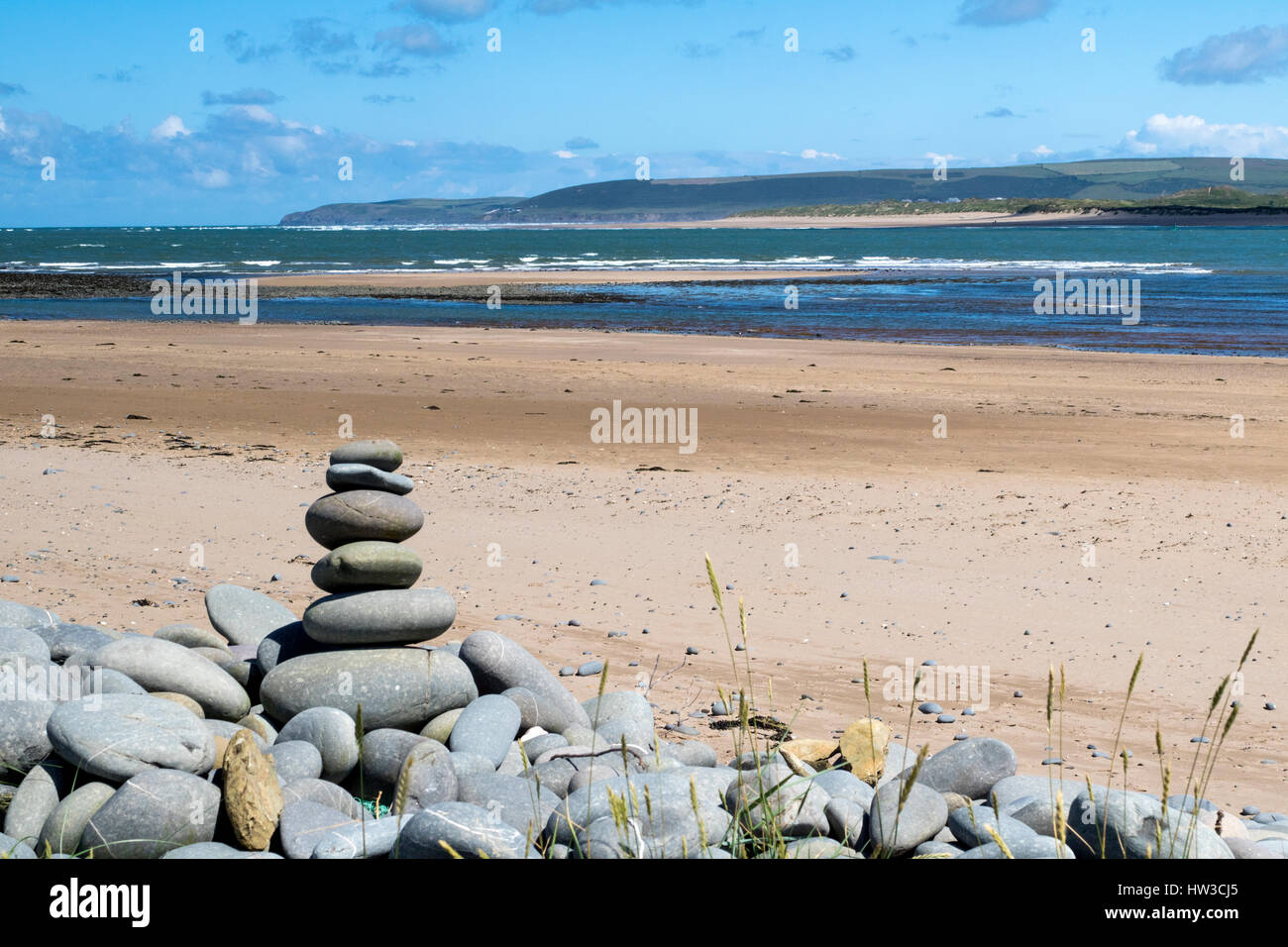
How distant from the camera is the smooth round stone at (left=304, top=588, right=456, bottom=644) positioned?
596 centimetres

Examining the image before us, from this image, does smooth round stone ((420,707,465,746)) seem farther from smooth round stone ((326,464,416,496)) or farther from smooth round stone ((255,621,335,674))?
smooth round stone ((326,464,416,496))

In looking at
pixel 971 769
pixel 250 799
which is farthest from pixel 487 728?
pixel 971 769

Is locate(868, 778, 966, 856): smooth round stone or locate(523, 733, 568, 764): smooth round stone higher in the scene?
locate(868, 778, 966, 856): smooth round stone

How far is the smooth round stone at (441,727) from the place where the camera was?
18.2 feet

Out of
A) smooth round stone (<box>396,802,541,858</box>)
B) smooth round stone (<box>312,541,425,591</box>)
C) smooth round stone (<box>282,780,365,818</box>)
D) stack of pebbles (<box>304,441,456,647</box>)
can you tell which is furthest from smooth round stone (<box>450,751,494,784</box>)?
smooth round stone (<box>312,541,425,591</box>)

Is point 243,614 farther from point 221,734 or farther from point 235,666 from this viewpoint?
point 221,734

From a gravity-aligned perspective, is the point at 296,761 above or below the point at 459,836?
below

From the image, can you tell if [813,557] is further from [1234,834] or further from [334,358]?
[334,358]

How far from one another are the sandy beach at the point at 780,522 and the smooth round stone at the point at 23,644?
5.40ft

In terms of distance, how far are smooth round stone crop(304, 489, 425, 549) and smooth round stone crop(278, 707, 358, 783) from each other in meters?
1.33

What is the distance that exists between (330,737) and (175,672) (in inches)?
41.5

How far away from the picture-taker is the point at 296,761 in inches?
191
